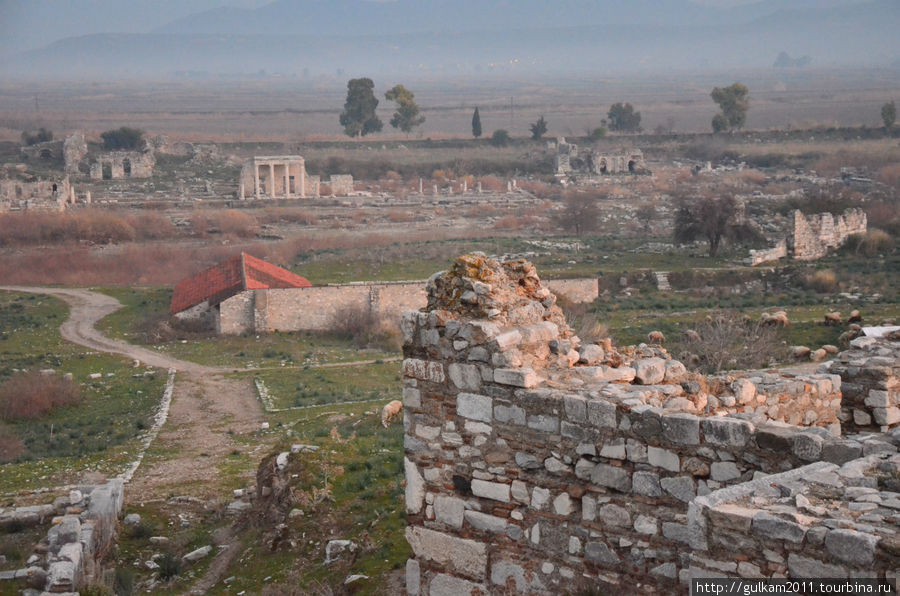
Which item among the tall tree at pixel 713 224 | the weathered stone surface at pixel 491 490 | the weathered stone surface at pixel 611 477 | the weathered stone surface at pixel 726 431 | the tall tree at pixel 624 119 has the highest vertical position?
the weathered stone surface at pixel 726 431

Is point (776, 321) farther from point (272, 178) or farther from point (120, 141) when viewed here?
point (120, 141)

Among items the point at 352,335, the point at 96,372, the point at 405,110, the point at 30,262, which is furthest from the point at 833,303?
the point at 405,110

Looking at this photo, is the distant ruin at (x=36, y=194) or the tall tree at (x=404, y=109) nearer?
the distant ruin at (x=36, y=194)

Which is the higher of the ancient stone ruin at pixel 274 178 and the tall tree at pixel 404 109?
the tall tree at pixel 404 109

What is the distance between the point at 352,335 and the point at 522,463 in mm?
23538

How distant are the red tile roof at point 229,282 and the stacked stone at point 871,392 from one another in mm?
24080

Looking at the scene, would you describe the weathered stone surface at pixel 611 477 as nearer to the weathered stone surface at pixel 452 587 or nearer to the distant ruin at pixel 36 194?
the weathered stone surface at pixel 452 587

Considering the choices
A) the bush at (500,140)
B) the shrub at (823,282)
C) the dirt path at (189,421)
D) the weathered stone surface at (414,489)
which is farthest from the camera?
the bush at (500,140)

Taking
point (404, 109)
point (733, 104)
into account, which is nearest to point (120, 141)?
point (404, 109)

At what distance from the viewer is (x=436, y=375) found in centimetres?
820

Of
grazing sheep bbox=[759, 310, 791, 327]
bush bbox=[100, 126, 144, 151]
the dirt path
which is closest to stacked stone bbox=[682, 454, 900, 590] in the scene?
the dirt path

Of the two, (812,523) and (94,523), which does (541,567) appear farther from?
(94,523)

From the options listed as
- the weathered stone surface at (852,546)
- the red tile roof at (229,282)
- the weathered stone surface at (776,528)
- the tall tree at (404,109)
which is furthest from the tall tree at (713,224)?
the tall tree at (404,109)

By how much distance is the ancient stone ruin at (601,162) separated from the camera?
278 ft
